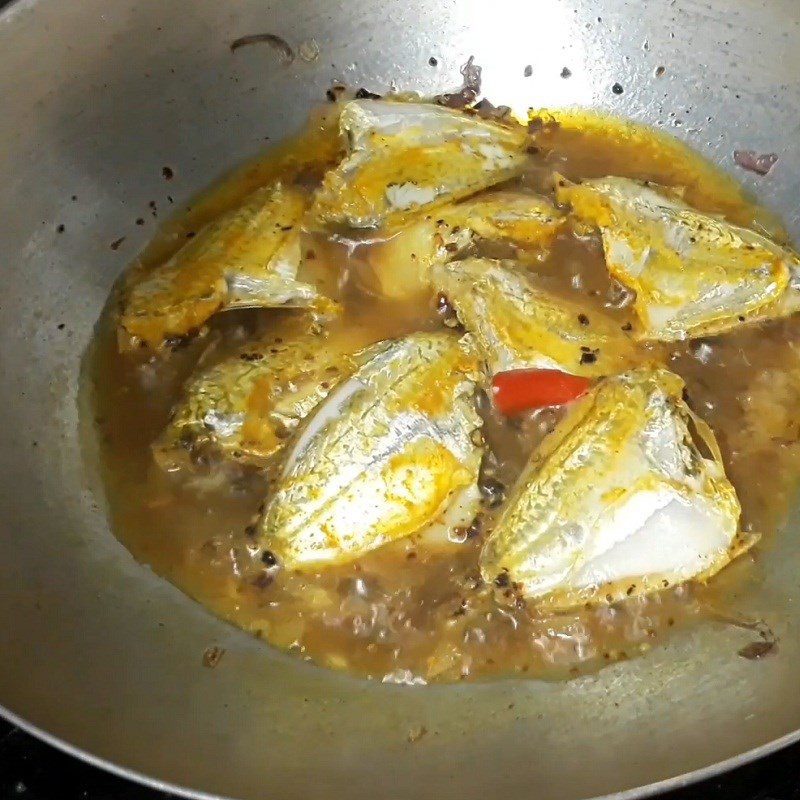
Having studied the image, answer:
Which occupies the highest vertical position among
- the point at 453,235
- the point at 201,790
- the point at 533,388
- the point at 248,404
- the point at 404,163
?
the point at 404,163

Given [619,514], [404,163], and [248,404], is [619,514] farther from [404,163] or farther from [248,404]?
[404,163]

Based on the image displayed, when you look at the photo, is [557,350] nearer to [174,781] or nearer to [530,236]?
[530,236]

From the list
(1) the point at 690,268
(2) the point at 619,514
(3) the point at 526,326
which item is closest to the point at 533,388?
(3) the point at 526,326

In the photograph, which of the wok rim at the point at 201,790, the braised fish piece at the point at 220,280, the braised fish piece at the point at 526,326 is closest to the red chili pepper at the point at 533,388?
the braised fish piece at the point at 526,326

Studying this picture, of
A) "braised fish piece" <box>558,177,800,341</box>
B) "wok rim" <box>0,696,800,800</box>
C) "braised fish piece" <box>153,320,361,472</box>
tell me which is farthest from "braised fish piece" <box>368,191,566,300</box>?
"wok rim" <box>0,696,800,800</box>

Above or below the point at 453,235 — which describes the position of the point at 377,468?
below

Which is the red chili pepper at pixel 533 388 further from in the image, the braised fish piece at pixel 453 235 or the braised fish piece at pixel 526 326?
the braised fish piece at pixel 453 235

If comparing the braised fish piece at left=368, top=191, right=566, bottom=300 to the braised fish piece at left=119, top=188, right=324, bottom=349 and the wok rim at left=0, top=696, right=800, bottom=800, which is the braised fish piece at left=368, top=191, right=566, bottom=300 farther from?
the wok rim at left=0, top=696, right=800, bottom=800
